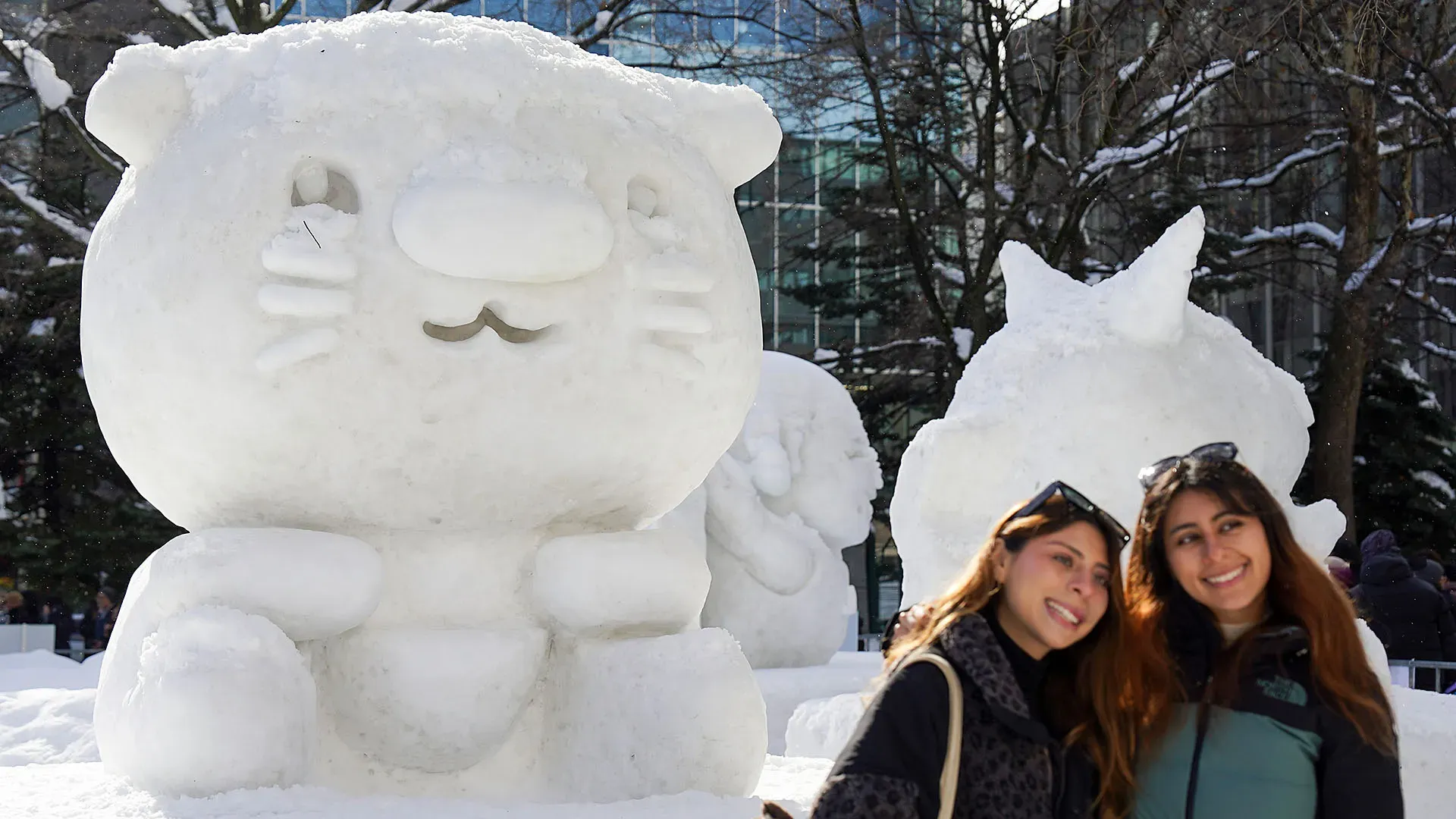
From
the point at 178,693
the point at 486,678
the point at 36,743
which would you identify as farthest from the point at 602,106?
the point at 36,743

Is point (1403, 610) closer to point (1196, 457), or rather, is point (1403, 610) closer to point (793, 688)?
point (793, 688)

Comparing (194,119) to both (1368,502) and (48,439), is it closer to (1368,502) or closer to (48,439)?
Result: (48,439)

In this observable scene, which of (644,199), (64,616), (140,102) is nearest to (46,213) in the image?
(64,616)

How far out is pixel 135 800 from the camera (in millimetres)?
3521

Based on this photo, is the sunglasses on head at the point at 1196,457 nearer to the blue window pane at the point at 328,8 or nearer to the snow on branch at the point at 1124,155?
the snow on branch at the point at 1124,155

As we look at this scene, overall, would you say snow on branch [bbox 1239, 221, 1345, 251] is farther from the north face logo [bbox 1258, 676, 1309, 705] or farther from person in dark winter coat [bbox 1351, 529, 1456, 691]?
the north face logo [bbox 1258, 676, 1309, 705]

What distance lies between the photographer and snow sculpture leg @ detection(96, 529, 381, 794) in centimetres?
353

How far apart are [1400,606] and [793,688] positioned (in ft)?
9.71

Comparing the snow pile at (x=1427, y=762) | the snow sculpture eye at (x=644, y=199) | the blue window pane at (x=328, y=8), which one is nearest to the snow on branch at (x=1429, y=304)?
the snow pile at (x=1427, y=762)

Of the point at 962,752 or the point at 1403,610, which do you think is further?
the point at 1403,610

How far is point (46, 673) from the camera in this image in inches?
332

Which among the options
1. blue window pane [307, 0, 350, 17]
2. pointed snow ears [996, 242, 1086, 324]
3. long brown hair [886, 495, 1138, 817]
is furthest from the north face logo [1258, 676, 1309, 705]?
blue window pane [307, 0, 350, 17]

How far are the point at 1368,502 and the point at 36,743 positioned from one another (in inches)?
480

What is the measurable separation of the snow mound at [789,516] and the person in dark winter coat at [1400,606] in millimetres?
3215
